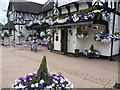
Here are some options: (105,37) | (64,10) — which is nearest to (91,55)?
(105,37)

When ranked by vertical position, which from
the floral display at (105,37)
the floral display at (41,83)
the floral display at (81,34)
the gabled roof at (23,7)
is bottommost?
the floral display at (41,83)

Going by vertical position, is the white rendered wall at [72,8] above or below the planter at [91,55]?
above

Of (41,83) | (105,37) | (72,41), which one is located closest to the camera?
(41,83)

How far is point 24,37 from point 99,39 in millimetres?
13093

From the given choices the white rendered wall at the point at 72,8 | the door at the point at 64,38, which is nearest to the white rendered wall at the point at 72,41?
the door at the point at 64,38

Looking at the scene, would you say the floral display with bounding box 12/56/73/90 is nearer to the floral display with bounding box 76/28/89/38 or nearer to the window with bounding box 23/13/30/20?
the floral display with bounding box 76/28/89/38

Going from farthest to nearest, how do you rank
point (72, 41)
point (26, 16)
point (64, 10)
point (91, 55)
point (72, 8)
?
point (26, 16), point (64, 10), point (72, 8), point (72, 41), point (91, 55)

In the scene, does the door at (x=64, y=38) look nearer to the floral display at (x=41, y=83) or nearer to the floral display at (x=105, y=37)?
the floral display at (x=105, y=37)

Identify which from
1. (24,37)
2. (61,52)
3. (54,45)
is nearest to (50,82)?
(61,52)

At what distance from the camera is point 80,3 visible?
27.5 feet

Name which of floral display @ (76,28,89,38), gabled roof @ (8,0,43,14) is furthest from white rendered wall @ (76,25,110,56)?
gabled roof @ (8,0,43,14)

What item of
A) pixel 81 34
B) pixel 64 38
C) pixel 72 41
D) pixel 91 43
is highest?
pixel 81 34

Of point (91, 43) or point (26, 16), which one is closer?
point (91, 43)

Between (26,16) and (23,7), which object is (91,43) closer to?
(26,16)
